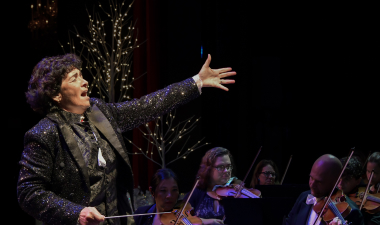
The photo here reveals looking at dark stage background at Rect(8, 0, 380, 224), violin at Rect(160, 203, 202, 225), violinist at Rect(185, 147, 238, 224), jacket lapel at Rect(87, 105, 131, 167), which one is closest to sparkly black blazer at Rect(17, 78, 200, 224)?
jacket lapel at Rect(87, 105, 131, 167)

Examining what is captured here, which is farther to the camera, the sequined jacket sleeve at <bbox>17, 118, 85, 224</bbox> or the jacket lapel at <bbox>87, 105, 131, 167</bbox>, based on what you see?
the jacket lapel at <bbox>87, 105, 131, 167</bbox>

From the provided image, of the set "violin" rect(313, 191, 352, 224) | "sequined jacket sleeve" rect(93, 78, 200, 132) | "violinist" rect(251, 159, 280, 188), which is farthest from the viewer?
"violinist" rect(251, 159, 280, 188)

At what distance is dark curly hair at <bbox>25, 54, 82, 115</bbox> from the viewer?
1.77 metres

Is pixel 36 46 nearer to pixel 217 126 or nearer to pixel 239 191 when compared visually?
pixel 217 126

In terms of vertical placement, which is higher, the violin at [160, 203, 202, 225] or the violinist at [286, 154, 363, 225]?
the violinist at [286, 154, 363, 225]

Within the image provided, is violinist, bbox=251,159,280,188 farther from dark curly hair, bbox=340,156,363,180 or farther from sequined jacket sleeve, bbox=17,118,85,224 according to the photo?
sequined jacket sleeve, bbox=17,118,85,224

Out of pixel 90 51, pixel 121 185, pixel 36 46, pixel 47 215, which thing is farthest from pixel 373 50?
pixel 47 215

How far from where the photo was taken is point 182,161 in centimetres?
556

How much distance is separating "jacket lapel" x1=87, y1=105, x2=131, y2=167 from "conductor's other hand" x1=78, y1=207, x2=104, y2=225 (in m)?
0.31

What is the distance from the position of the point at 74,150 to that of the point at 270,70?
4.31 m

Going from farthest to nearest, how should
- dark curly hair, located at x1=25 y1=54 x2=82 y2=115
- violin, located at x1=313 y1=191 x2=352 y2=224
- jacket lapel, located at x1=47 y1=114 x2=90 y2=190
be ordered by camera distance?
violin, located at x1=313 y1=191 x2=352 y2=224
dark curly hair, located at x1=25 y1=54 x2=82 y2=115
jacket lapel, located at x1=47 y1=114 x2=90 y2=190

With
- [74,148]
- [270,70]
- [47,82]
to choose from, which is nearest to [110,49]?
[270,70]

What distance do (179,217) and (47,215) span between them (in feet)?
5.37

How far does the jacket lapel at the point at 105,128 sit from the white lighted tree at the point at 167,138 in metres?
3.42
